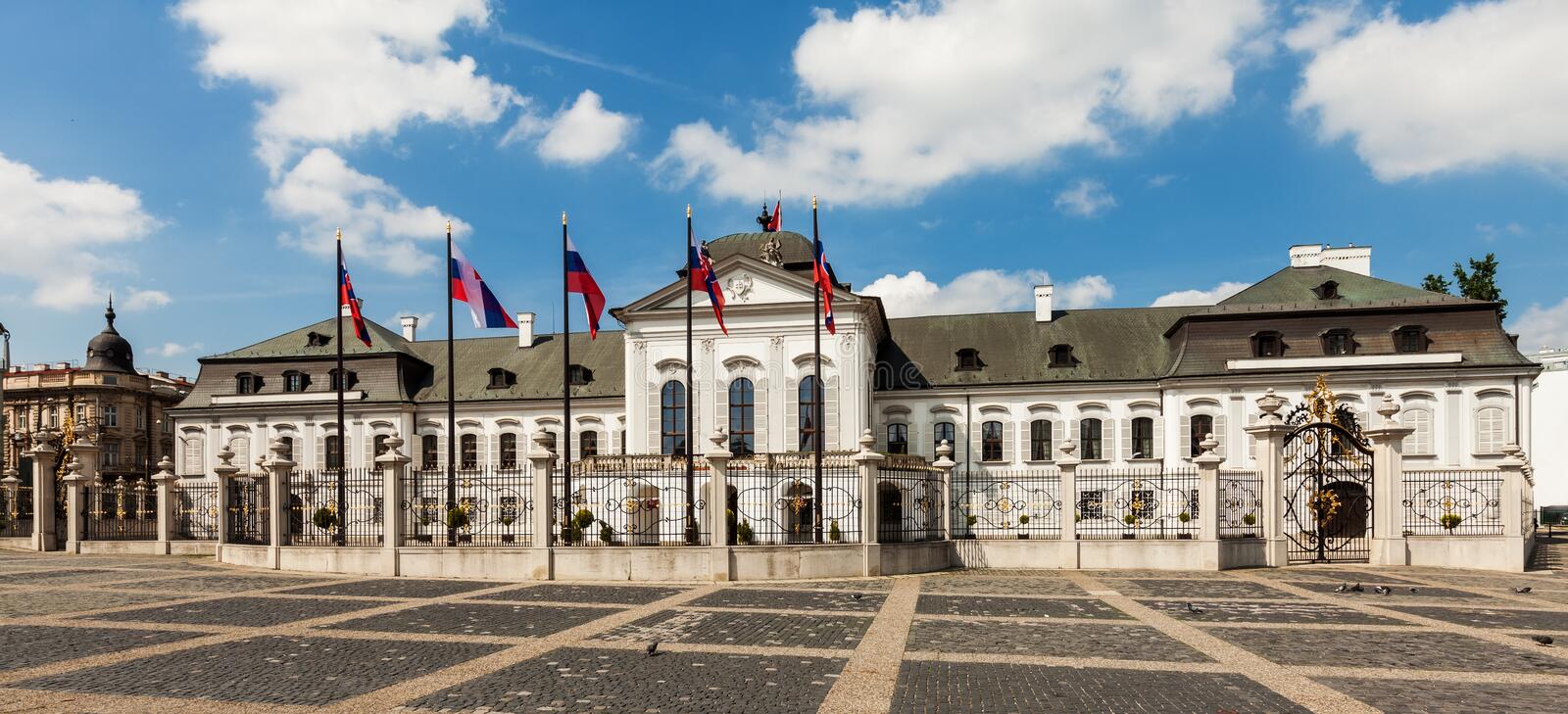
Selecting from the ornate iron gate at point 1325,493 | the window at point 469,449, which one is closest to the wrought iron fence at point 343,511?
the ornate iron gate at point 1325,493

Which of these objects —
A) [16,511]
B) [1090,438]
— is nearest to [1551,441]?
[1090,438]

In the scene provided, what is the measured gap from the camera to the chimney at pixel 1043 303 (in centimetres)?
4328

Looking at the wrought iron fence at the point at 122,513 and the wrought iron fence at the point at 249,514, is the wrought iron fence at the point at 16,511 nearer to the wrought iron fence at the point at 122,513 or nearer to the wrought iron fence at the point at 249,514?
the wrought iron fence at the point at 122,513

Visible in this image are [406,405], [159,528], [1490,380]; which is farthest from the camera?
[406,405]

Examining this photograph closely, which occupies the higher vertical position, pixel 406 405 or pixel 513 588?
pixel 406 405

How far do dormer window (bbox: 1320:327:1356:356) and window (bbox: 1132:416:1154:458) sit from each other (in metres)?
6.87

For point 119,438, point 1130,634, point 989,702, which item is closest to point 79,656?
point 989,702

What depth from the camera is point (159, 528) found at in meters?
24.5

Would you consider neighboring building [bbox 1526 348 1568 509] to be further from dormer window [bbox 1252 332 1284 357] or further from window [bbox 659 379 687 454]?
window [bbox 659 379 687 454]

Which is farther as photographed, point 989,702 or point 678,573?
point 678,573

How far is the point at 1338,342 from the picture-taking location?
3597 centimetres

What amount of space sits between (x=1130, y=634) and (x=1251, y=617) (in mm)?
2524

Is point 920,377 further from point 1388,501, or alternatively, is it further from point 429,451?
point 429,451

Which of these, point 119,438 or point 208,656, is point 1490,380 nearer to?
point 208,656
